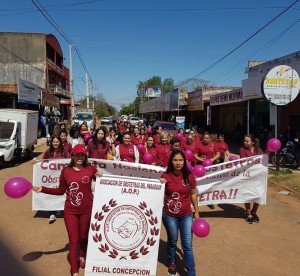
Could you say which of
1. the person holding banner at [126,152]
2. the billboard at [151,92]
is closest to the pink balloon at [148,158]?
the person holding banner at [126,152]

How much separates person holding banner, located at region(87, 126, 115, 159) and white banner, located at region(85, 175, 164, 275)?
334cm

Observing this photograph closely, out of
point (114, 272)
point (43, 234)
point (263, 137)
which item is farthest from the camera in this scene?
point (263, 137)

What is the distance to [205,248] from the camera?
18.1ft

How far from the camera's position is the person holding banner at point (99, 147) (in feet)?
24.7

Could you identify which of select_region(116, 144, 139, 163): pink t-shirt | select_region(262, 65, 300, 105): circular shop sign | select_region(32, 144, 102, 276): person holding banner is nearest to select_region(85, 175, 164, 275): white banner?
select_region(32, 144, 102, 276): person holding banner

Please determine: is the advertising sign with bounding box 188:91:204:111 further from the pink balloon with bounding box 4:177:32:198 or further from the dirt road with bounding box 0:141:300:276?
the pink balloon with bounding box 4:177:32:198

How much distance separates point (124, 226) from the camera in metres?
4.24

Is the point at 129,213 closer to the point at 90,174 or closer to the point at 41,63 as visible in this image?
the point at 90,174

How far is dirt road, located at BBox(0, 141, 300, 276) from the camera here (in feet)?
15.7

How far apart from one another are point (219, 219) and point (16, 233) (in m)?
3.91

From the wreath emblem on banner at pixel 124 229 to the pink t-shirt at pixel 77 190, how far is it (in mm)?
246

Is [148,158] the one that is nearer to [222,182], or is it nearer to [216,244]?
[222,182]

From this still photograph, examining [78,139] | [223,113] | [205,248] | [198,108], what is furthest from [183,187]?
[223,113]

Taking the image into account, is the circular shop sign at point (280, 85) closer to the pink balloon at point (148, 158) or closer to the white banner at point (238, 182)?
the white banner at point (238, 182)
